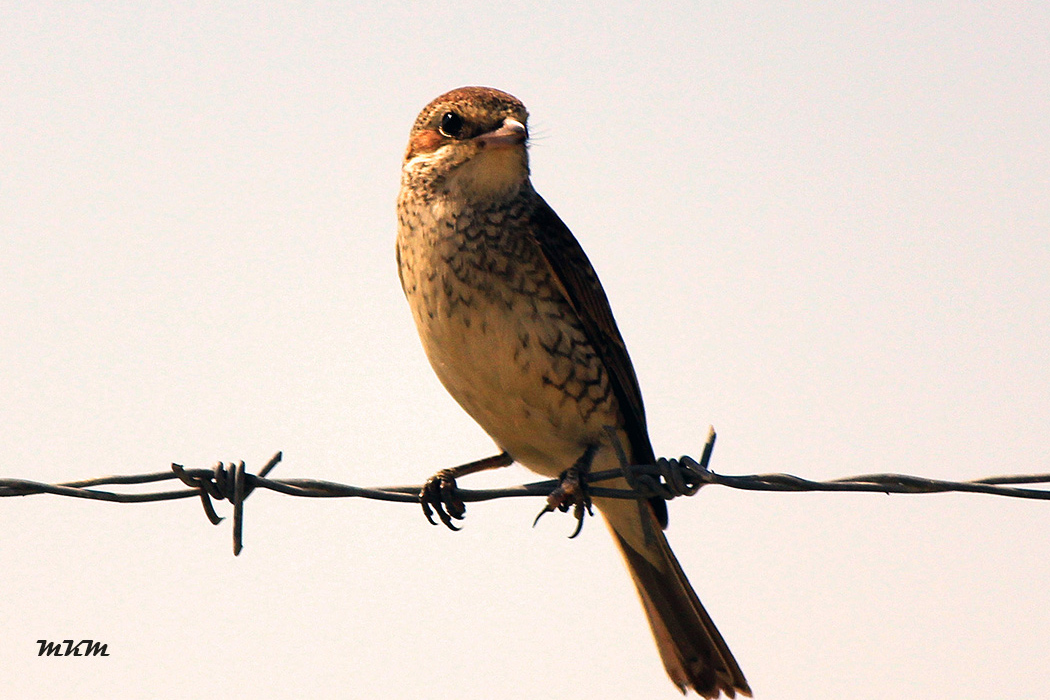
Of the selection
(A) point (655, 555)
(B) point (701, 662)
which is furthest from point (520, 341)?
(B) point (701, 662)

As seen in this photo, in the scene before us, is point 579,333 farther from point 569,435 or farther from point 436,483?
point 436,483

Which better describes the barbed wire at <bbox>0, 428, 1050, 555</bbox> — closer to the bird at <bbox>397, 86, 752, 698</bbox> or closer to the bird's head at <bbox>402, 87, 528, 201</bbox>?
the bird at <bbox>397, 86, 752, 698</bbox>

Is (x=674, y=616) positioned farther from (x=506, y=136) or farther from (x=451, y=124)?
(x=451, y=124)

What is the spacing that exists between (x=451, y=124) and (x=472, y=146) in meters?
0.21

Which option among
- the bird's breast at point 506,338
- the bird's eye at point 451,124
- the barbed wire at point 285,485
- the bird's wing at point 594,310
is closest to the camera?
the barbed wire at point 285,485

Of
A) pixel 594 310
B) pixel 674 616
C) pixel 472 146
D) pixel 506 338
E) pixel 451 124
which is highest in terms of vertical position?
pixel 451 124

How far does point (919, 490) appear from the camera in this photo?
11.3ft

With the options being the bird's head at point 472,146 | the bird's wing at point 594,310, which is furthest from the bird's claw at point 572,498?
the bird's head at point 472,146

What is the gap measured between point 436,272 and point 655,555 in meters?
1.73

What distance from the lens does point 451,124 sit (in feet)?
18.1

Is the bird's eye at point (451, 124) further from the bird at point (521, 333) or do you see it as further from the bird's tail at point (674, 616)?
the bird's tail at point (674, 616)

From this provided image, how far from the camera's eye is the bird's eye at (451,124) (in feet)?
18.0

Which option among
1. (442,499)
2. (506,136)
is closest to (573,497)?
(442,499)

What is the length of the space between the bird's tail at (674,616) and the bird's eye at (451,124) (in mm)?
1911
